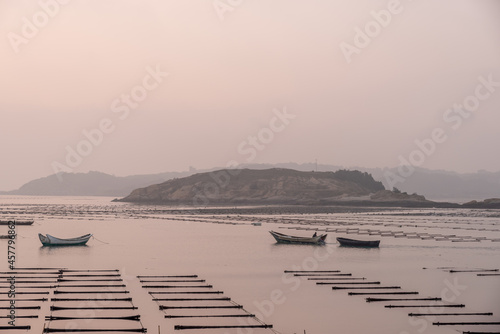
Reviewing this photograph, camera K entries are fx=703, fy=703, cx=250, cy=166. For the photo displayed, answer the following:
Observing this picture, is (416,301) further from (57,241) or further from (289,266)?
(57,241)

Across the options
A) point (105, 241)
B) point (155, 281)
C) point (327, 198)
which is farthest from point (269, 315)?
point (327, 198)

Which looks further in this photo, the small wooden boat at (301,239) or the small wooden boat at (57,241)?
the small wooden boat at (301,239)

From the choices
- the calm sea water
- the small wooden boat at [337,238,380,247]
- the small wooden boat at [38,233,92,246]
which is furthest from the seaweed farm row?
the small wooden boat at [38,233,92,246]

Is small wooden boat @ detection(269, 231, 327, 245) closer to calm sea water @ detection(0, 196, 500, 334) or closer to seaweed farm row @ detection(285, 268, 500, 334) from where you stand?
calm sea water @ detection(0, 196, 500, 334)

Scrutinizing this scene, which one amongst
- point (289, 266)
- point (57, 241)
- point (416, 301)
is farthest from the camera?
point (57, 241)

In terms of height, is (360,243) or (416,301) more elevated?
(360,243)

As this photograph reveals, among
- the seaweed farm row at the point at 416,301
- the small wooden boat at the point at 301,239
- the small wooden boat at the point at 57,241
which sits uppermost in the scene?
the small wooden boat at the point at 301,239

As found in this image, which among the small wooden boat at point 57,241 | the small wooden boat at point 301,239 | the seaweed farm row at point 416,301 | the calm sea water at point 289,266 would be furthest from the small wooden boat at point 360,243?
the small wooden boat at point 57,241

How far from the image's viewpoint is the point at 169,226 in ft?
277

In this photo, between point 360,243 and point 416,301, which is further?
point 360,243

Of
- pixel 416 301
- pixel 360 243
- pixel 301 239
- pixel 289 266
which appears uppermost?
pixel 301 239

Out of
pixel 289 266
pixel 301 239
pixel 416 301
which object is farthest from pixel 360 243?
pixel 416 301

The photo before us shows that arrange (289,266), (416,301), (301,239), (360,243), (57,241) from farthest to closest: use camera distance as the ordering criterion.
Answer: (301,239) → (360,243) → (57,241) → (289,266) → (416,301)

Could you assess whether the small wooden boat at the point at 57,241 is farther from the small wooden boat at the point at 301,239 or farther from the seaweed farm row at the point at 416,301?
the seaweed farm row at the point at 416,301
